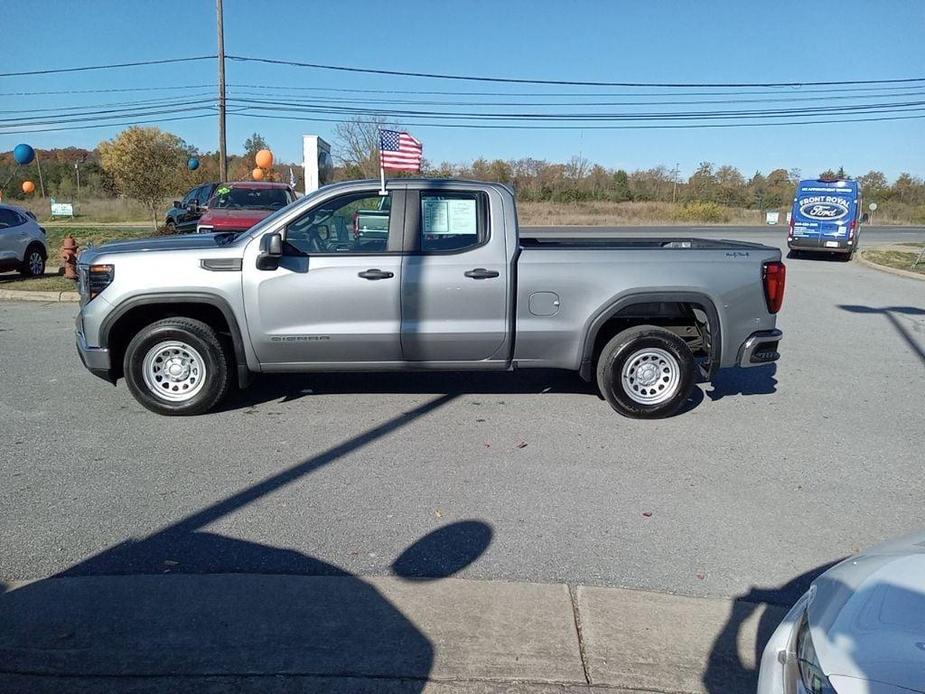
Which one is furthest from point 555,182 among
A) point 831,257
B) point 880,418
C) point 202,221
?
point 880,418

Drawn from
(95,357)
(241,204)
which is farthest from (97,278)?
(241,204)

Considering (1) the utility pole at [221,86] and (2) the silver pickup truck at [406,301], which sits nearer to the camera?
(2) the silver pickup truck at [406,301]

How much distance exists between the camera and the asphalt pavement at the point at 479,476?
3.75m

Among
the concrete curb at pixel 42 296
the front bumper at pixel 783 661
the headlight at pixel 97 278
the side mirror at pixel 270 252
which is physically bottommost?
the front bumper at pixel 783 661

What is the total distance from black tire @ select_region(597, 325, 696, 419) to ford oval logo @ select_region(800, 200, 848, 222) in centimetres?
2059

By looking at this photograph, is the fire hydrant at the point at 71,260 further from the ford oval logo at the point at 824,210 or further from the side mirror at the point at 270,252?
the ford oval logo at the point at 824,210

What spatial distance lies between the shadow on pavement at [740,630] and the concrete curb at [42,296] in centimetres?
1214

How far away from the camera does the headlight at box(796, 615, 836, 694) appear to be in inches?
76.4

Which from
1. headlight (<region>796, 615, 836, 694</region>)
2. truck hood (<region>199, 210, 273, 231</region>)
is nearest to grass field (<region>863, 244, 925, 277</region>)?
truck hood (<region>199, 210, 273, 231</region>)

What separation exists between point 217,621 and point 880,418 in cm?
567

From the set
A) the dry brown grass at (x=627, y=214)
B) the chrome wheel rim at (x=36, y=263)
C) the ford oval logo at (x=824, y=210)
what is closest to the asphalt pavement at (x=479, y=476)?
the chrome wheel rim at (x=36, y=263)

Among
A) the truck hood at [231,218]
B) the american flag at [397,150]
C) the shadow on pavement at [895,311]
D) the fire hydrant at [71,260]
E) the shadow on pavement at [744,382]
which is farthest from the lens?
the truck hood at [231,218]

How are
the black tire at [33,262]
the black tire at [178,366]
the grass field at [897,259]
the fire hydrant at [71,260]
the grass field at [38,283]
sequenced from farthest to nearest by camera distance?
the grass field at [897,259], the black tire at [33,262], the fire hydrant at [71,260], the grass field at [38,283], the black tire at [178,366]

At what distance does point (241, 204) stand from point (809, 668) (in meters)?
15.6
